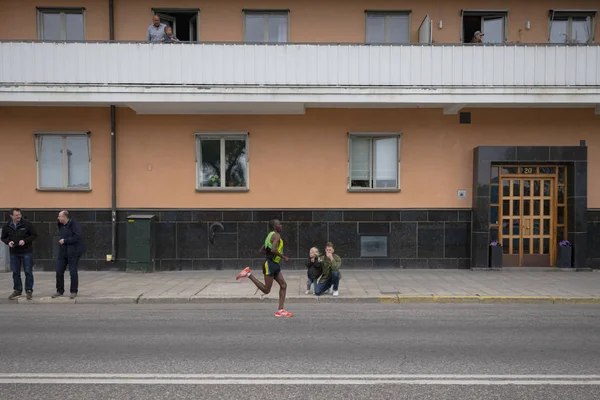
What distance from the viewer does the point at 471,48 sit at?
11266 millimetres

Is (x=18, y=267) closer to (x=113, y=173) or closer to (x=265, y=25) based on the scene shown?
(x=113, y=173)

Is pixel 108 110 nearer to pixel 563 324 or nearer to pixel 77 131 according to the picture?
pixel 77 131

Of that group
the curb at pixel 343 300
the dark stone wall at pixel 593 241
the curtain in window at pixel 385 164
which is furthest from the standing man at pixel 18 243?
the dark stone wall at pixel 593 241

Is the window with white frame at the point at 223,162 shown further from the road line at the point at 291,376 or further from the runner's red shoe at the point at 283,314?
the road line at the point at 291,376

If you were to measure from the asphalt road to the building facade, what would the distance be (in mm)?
4172

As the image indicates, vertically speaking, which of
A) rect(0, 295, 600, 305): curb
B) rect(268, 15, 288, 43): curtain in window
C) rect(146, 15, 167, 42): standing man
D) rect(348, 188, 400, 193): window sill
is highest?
rect(268, 15, 288, 43): curtain in window

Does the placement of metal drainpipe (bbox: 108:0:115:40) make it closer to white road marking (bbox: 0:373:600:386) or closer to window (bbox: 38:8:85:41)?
window (bbox: 38:8:85:41)

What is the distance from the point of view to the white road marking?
4523 millimetres

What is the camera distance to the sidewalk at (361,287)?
895 centimetres

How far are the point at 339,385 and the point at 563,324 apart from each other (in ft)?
15.0

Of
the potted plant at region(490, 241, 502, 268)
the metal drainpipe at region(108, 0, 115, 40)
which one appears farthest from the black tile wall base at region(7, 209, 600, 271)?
the metal drainpipe at region(108, 0, 115, 40)

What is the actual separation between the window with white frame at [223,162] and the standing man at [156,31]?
9.19 feet

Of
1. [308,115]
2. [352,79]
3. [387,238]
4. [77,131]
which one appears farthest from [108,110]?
[387,238]

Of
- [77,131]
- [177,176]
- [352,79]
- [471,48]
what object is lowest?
[177,176]
